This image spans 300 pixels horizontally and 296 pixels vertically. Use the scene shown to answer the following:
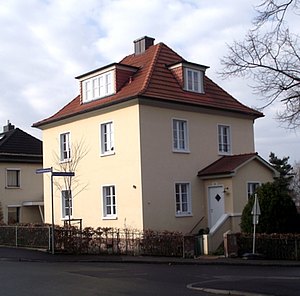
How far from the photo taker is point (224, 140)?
103 feet

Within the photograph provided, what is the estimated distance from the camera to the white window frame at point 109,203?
2844 cm

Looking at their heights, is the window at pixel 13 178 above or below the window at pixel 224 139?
below

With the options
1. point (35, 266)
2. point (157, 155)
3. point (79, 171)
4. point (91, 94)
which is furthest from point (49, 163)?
point (35, 266)

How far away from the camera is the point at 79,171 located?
30609 millimetres

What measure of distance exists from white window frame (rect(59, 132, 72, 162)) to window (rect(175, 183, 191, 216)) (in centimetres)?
687

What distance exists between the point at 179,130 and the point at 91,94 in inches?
212

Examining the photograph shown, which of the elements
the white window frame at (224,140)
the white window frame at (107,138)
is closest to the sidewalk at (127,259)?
the white window frame at (107,138)

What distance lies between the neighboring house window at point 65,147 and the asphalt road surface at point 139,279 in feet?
36.2

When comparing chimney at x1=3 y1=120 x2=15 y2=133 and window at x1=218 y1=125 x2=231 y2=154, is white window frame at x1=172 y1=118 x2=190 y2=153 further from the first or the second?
chimney at x1=3 y1=120 x2=15 y2=133

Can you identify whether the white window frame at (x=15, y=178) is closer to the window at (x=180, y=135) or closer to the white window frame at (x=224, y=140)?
the window at (x=180, y=135)

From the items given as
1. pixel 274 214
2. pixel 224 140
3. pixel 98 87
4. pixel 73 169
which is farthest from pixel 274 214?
pixel 98 87

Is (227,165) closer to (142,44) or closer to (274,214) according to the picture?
(274,214)

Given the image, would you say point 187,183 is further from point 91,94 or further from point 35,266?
point 35,266

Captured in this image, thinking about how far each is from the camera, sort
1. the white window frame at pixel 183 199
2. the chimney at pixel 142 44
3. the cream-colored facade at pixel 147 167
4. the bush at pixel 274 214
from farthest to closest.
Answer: the chimney at pixel 142 44 → the white window frame at pixel 183 199 → the cream-colored facade at pixel 147 167 → the bush at pixel 274 214
